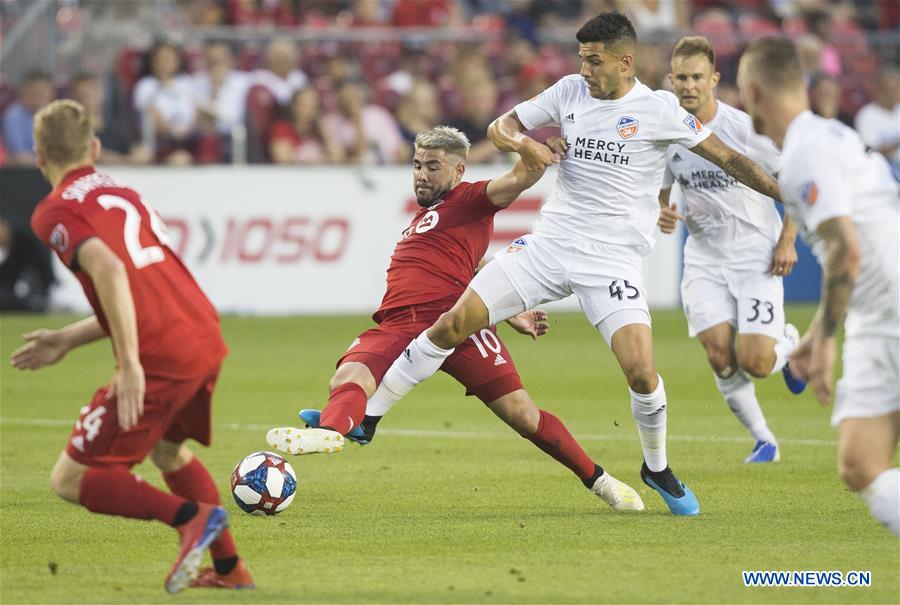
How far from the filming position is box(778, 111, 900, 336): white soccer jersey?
563 cm

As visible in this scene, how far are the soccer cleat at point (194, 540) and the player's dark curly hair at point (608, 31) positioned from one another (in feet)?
11.4

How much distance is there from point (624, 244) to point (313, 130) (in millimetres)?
12215

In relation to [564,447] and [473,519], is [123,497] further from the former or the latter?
[564,447]

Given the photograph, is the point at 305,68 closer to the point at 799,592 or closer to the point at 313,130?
the point at 313,130

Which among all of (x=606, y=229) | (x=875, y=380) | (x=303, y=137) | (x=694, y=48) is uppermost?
(x=694, y=48)

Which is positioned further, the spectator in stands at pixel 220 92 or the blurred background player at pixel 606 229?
the spectator in stands at pixel 220 92

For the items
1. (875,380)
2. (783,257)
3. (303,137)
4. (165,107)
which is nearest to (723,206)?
(783,257)

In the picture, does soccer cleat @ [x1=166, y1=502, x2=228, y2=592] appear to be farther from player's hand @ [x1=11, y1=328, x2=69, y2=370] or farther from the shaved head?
the shaved head

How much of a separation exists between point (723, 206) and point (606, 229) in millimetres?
2002

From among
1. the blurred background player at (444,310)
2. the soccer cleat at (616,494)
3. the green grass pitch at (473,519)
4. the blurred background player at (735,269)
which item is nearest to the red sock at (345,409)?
the blurred background player at (444,310)

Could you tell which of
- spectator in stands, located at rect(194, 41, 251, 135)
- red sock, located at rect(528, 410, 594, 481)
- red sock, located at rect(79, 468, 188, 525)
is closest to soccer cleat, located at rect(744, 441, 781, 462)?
red sock, located at rect(528, 410, 594, 481)

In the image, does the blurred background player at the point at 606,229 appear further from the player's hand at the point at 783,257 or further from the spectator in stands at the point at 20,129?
the spectator in stands at the point at 20,129

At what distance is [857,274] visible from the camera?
568 centimetres

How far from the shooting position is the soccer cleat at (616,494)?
26.8 ft
